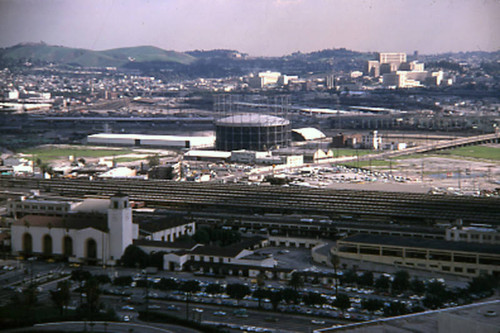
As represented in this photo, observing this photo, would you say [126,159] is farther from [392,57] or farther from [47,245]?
[392,57]

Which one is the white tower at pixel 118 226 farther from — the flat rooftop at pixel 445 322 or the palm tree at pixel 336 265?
the flat rooftop at pixel 445 322

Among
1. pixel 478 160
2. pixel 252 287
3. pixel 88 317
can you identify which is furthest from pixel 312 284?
pixel 478 160

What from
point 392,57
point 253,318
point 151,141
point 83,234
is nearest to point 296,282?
point 253,318

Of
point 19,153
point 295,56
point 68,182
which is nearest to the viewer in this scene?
point 68,182

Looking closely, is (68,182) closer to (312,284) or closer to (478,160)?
(312,284)

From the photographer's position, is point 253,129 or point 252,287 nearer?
point 252,287

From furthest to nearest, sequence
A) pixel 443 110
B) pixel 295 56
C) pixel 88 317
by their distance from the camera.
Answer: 1. pixel 295 56
2. pixel 443 110
3. pixel 88 317

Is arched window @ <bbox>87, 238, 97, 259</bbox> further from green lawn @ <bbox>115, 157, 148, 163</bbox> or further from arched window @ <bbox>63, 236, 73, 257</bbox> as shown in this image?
green lawn @ <bbox>115, 157, 148, 163</bbox>
